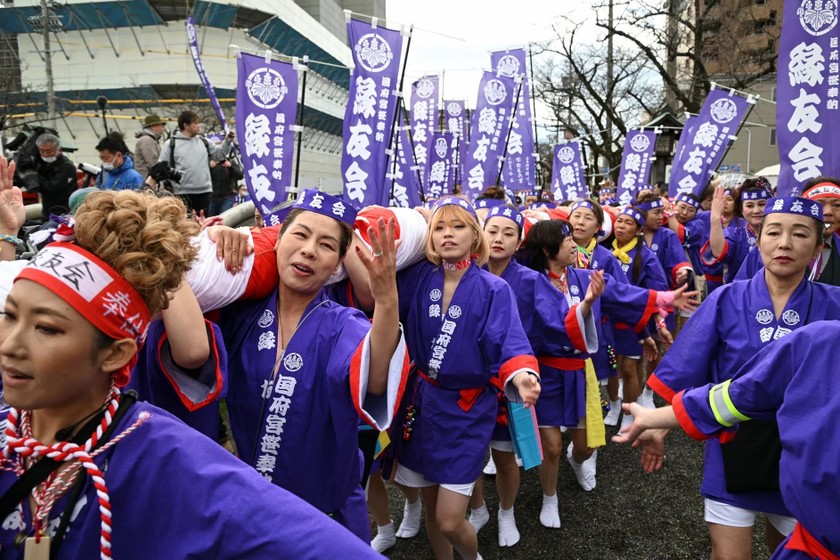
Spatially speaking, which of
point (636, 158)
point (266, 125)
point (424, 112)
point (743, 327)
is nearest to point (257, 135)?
point (266, 125)

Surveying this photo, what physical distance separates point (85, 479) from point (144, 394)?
1.16m

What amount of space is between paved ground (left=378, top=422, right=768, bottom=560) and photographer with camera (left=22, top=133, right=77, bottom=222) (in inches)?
210

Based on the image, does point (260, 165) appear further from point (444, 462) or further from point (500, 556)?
point (500, 556)

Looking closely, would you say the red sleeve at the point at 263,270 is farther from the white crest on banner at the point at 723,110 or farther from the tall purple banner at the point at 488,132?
the white crest on banner at the point at 723,110

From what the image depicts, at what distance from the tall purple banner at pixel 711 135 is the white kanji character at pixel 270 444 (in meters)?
9.05

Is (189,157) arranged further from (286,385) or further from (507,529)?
(507,529)

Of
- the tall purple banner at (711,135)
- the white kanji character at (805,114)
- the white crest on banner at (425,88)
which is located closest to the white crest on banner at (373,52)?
the white kanji character at (805,114)

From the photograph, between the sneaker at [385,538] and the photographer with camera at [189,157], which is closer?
the sneaker at [385,538]

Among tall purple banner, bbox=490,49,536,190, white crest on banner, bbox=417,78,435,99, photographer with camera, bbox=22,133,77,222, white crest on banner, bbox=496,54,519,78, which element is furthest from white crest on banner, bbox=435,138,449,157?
photographer with camera, bbox=22,133,77,222

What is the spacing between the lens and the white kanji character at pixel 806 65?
4148 millimetres

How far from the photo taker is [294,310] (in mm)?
2553

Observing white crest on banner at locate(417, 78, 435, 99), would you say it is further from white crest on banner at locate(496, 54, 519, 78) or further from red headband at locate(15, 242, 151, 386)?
red headband at locate(15, 242, 151, 386)

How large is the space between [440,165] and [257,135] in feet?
28.7

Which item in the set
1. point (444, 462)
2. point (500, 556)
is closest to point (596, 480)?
point (500, 556)
